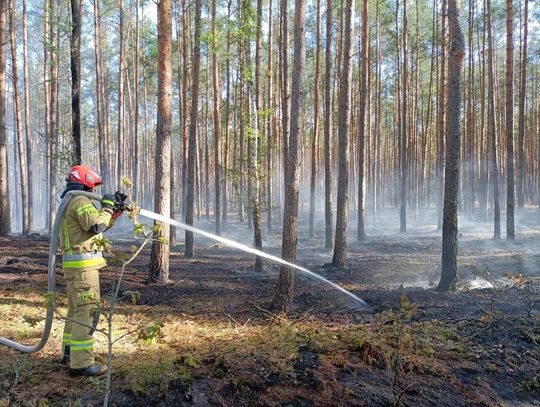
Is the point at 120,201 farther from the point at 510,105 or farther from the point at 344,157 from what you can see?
the point at 510,105

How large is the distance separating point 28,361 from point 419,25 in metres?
26.9

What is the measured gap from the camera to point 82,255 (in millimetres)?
3881

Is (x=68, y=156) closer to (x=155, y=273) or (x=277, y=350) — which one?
(x=155, y=273)

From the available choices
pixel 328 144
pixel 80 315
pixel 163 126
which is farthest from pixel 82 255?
pixel 328 144

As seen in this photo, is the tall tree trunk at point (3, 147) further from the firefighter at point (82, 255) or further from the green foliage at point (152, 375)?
the green foliage at point (152, 375)

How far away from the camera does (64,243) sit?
3896 millimetres

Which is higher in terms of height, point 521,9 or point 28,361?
point 521,9

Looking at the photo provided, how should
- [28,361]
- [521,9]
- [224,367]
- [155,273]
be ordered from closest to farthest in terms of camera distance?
1. [224,367]
2. [28,361]
3. [155,273]
4. [521,9]

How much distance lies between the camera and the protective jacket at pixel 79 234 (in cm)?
380

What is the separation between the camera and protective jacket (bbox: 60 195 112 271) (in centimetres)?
380

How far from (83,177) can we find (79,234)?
581 millimetres

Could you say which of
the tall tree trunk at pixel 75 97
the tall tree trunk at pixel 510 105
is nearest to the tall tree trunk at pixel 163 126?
the tall tree trunk at pixel 75 97

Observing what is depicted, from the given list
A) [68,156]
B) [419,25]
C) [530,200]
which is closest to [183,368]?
[68,156]

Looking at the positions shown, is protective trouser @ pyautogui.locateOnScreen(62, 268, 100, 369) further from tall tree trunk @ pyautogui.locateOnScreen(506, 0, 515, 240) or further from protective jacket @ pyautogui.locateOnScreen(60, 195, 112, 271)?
tall tree trunk @ pyautogui.locateOnScreen(506, 0, 515, 240)
